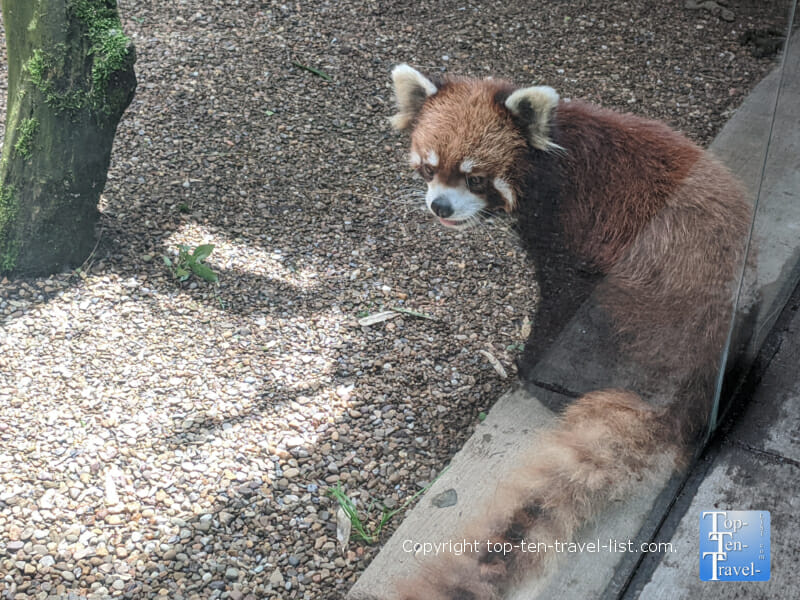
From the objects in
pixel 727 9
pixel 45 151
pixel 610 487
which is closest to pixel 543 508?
pixel 610 487

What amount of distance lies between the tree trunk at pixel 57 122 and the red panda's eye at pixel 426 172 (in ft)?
3.14

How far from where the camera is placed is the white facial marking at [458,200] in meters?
1.84

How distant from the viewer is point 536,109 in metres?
1.63

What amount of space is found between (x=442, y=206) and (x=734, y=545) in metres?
1.21

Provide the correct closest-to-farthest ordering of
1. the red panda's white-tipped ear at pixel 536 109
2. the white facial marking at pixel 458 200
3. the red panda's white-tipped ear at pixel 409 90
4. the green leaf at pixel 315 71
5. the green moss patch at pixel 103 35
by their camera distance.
A: 1. the red panda's white-tipped ear at pixel 536 109
2. the red panda's white-tipped ear at pixel 409 90
3. the white facial marking at pixel 458 200
4. the green leaf at pixel 315 71
5. the green moss patch at pixel 103 35

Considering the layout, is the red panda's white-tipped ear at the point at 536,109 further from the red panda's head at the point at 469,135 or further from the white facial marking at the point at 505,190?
the white facial marking at the point at 505,190

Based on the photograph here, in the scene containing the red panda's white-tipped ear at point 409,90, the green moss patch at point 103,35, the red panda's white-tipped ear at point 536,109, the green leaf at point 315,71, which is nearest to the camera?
the red panda's white-tipped ear at point 536,109

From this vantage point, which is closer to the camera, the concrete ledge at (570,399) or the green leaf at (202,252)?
the concrete ledge at (570,399)

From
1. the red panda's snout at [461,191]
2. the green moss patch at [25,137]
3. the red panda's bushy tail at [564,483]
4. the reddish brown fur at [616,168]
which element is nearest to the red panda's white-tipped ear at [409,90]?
the red panda's snout at [461,191]

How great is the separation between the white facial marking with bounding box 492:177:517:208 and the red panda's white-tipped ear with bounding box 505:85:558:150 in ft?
0.45

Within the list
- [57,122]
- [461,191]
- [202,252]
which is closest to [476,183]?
[461,191]

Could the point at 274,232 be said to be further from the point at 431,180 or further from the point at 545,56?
the point at 545,56

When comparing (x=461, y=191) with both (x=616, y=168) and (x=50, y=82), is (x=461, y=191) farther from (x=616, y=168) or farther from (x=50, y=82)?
(x=50, y=82)

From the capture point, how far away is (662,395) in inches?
82.6
